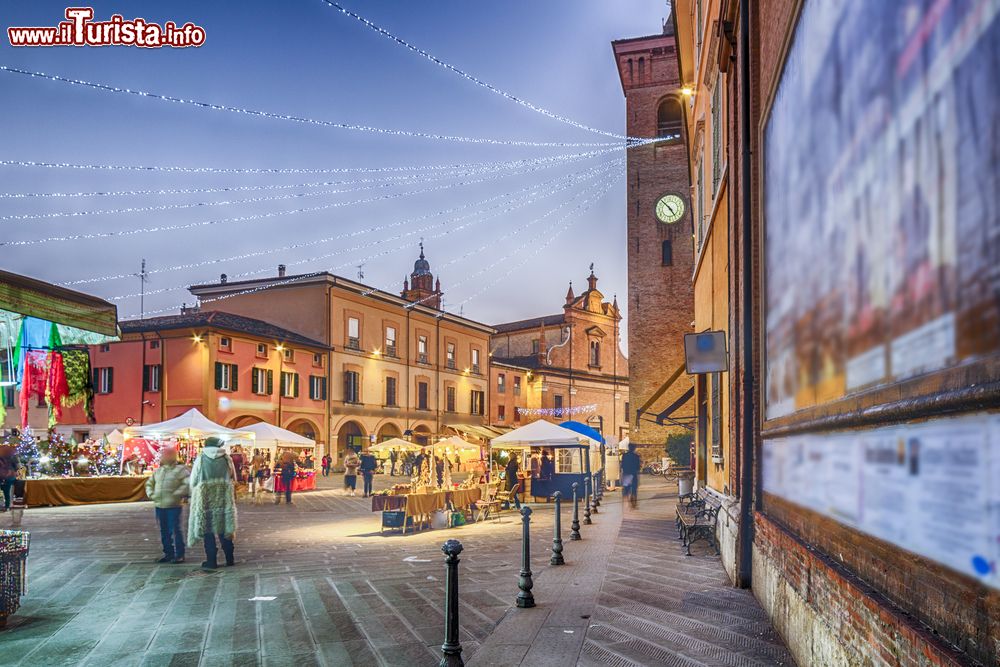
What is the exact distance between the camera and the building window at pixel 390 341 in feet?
140

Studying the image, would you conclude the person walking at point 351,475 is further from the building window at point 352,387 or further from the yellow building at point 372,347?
the building window at point 352,387

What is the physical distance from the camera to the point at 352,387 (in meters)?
39.7

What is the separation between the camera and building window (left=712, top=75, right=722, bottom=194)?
11211mm

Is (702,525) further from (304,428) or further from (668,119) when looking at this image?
(304,428)

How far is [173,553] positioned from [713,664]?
7609 millimetres

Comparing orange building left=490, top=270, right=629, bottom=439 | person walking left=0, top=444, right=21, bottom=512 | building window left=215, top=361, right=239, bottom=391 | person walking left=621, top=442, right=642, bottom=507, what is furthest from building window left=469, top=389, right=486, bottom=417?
person walking left=0, top=444, right=21, bottom=512

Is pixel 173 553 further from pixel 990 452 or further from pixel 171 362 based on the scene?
pixel 171 362

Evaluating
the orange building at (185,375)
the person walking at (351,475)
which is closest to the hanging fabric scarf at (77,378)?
the person walking at (351,475)

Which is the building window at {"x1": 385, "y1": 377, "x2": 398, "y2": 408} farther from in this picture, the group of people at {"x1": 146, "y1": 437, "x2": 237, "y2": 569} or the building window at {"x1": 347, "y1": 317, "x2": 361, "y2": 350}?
the group of people at {"x1": 146, "y1": 437, "x2": 237, "y2": 569}

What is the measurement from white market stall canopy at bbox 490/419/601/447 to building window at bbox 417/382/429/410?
2539 centimetres

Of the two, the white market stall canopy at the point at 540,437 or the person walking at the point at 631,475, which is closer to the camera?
the white market stall canopy at the point at 540,437

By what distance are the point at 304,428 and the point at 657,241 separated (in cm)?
1789

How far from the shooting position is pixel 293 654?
580 centimetres

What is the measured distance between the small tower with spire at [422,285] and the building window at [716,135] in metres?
44.0
